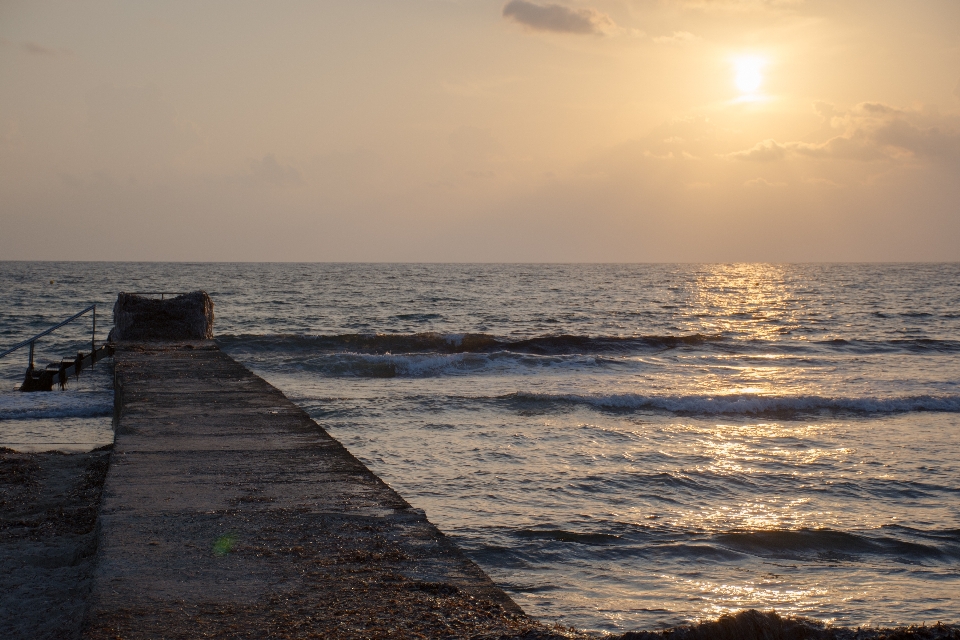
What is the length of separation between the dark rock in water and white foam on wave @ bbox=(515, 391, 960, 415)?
651 cm

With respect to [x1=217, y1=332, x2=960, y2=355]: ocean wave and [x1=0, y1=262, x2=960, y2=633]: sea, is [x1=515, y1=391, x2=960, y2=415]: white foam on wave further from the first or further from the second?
[x1=217, y1=332, x2=960, y2=355]: ocean wave

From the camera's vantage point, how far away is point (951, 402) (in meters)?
14.9

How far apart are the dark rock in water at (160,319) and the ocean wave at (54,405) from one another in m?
2.13

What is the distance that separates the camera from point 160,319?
14.8 metres

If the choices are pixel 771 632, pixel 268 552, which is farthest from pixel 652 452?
pixel 771 632

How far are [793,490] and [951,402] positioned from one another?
9085 millimetres

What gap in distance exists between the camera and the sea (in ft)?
18.3

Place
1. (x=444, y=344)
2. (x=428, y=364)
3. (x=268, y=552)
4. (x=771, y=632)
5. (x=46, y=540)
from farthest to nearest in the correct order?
(x=444, y=344), (x=428, y=364), (x=46, y=540), (x=268, y=552), (x=771, y=632)

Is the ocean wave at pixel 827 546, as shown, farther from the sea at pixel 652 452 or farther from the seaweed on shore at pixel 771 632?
the seaweed on shore at pixel 771 632

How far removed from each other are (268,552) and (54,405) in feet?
32.4

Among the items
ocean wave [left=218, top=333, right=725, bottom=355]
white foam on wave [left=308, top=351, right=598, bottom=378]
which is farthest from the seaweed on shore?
ocean wave [left=218, top=333, right=725, bottom=355]

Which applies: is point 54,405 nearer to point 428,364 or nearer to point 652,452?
point 652,452

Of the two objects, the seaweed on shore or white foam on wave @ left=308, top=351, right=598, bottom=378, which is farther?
white foam on wave @ left=308, top=351, right=598, bottom=378

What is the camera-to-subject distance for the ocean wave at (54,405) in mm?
11195
